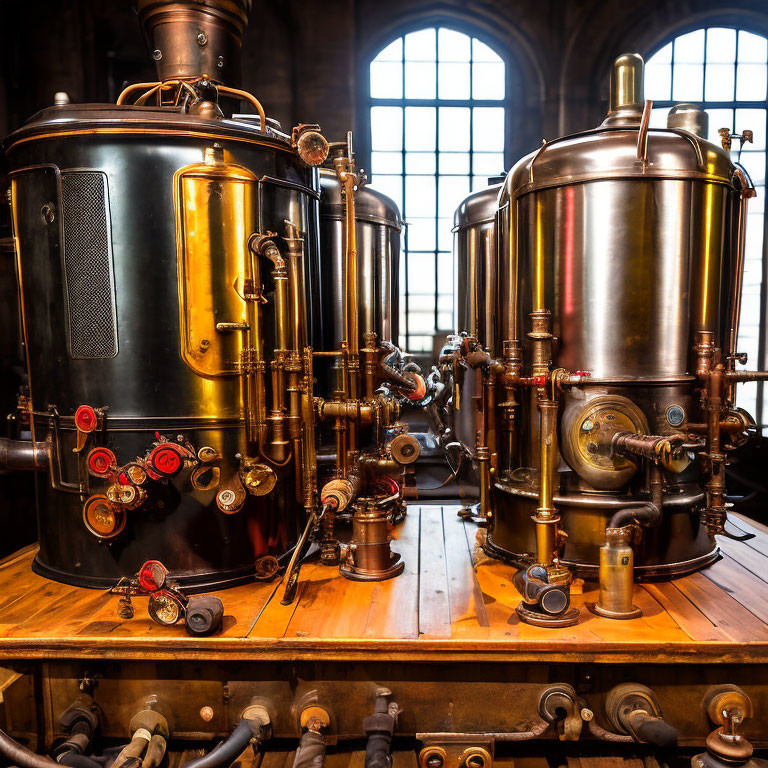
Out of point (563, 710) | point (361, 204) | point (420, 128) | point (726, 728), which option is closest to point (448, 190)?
point (420, 128)

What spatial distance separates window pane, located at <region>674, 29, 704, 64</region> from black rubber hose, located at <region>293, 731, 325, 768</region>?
7.05 meters

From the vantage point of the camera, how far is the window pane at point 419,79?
259 inches

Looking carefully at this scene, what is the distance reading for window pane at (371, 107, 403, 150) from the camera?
21.7 feet

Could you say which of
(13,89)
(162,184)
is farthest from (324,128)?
(162,184)

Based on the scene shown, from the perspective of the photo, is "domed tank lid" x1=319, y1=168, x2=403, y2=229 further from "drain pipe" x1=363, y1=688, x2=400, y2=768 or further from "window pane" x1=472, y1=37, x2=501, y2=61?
→ "window pane" x1=472, y1=37, x2=501, y2=61

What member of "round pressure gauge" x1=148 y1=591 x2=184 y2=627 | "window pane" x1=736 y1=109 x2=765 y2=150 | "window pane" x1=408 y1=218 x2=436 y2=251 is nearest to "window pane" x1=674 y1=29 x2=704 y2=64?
"window pane" x1=736 y1=109 x2=765 y2=150

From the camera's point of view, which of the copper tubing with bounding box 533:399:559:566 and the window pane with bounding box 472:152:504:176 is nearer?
the copper tubing with bounding box 533:399:559:566

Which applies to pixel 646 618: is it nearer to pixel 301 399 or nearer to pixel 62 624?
pixel 301 399

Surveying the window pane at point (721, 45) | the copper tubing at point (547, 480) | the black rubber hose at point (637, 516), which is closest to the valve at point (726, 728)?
the black rubber hose at point (637, 516)

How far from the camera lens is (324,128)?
20.3 feet

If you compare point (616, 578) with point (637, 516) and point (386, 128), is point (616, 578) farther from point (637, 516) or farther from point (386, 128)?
point (386, 128)

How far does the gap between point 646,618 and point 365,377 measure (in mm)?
1743

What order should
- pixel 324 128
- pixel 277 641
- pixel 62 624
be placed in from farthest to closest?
pixel 324 128, pixel 62 624, pixel 277 641

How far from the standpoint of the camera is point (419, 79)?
21.6 ft
